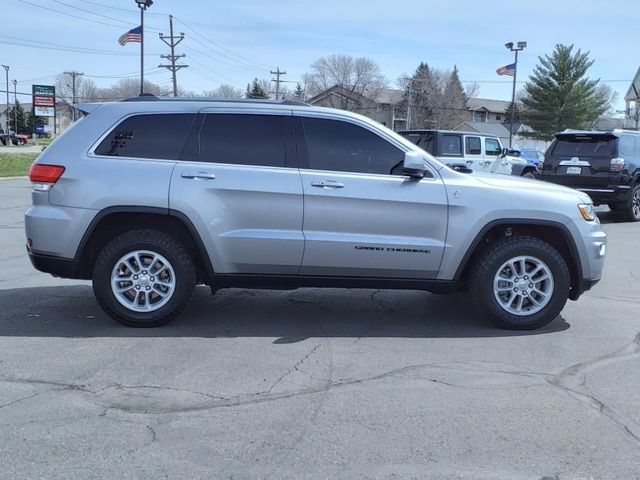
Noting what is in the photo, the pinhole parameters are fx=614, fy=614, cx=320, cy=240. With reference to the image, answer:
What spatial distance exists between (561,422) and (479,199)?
2.23m

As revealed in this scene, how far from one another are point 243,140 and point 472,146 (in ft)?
43.9

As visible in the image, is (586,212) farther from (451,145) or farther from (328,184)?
(451,145)

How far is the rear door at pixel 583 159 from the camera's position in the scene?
1315 cm

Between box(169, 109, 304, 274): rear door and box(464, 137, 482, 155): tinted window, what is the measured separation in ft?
42.3

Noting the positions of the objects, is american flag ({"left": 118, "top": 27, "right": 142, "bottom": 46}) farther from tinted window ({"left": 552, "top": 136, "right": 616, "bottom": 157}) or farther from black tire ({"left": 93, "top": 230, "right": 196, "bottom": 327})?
black tire ({"left": 93, "top": 230, "right": 196, "bottom": 327})

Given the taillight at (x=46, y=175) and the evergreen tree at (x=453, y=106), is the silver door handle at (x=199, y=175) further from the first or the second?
the evergreen tree at (x=453, y=106)

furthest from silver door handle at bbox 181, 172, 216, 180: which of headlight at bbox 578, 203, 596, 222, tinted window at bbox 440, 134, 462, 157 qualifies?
tinted window at bbox 440, 134, 462, 157

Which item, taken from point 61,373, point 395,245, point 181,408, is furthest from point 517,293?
point 61,373

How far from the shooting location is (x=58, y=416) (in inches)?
148

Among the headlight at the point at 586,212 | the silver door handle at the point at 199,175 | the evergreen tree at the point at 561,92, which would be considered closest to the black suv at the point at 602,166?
the headlight at the point at 586,212

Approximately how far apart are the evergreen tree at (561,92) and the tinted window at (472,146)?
1966 inches

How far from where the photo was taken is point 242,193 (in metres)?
5.31

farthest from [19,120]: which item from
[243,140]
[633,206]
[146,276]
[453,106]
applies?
[243,140]

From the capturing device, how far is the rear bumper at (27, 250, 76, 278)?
17.6 feet
